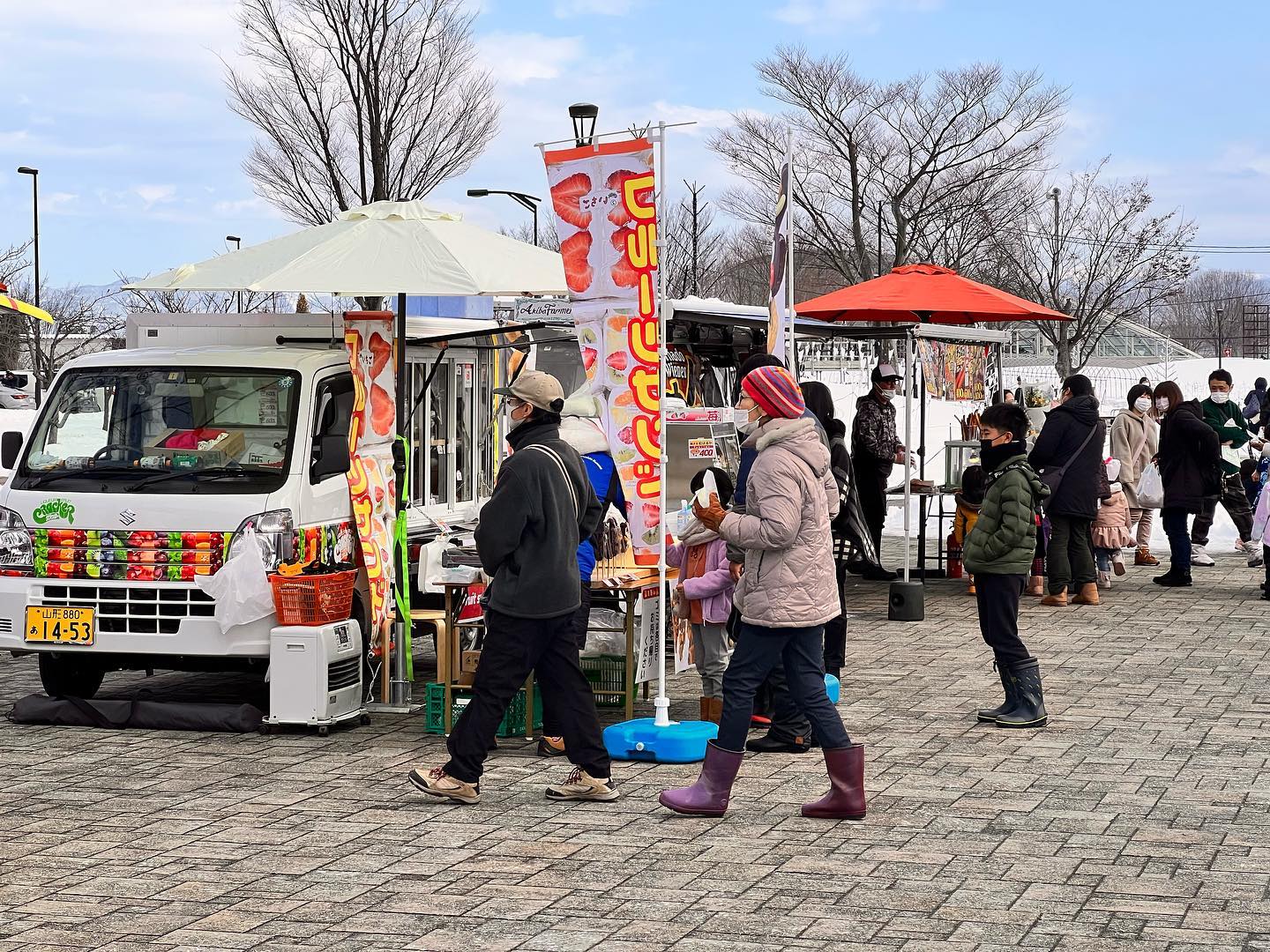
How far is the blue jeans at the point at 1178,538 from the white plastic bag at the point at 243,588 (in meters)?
9.68

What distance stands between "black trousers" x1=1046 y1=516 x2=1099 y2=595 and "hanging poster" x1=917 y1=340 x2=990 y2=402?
6.12 ft

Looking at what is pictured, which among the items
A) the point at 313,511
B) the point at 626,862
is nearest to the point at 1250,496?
the point at 313,511

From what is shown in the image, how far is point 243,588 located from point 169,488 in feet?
2.49

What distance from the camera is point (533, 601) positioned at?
6.82m

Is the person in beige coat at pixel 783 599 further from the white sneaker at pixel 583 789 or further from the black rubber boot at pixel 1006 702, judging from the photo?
the black rubber boot at pixel 1006 702

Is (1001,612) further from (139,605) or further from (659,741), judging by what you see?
(139,605)

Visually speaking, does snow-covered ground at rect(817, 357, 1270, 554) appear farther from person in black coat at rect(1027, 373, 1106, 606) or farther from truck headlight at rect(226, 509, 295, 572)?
truck headlight at rect(226, 509, 295, 572)

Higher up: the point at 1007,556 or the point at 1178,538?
the point at 1007,556

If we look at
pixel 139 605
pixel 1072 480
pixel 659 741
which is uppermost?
pixel 1072 480

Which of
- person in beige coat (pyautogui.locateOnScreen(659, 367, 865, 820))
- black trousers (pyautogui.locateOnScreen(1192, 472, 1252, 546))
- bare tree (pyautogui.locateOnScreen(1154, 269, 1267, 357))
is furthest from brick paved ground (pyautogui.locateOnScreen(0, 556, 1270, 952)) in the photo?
bare tree (pyautogui.locateOnScreen(1154, 269, 1267, 357))

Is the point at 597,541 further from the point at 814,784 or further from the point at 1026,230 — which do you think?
the point at 1026,230

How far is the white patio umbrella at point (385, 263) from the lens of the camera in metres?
8.54

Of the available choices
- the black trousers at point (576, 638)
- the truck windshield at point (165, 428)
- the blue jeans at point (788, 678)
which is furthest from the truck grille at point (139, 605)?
the blue jeans at point (788, 678)

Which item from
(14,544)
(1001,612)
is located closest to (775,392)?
(1001,612)
